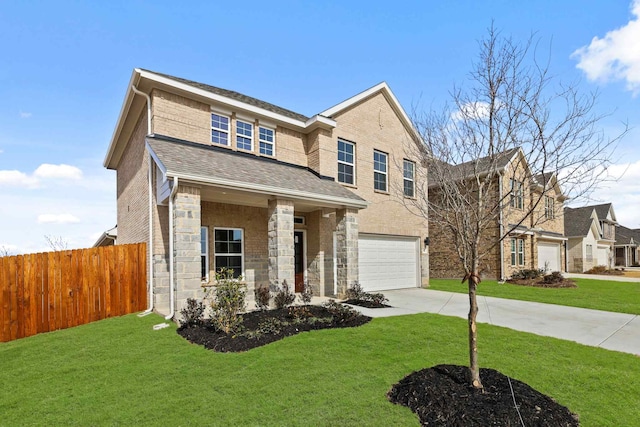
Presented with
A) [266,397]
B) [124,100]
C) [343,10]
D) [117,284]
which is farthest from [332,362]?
[124,100]

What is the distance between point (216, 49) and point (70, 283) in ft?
26.1

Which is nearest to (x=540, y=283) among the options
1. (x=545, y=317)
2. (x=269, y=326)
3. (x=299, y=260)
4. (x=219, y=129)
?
(x=545, y=317)

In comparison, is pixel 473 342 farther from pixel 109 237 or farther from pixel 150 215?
pixel 109 237

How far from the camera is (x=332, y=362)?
201 inches

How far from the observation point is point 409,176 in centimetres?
1608

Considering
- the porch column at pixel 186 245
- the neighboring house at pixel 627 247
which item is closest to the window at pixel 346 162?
the porch column at pixel 186 245

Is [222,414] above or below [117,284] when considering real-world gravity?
below

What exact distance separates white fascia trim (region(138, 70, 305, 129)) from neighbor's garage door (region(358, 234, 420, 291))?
550 cm

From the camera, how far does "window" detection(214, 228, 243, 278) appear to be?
35.9 ft

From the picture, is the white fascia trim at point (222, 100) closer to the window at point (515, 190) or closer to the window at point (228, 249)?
the window at point (228, 249)

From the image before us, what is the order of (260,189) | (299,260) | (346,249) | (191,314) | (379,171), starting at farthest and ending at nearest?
1. (379,171)
2. (299,260)
3. (346,249)
4. (260,189)
5. (191,314)

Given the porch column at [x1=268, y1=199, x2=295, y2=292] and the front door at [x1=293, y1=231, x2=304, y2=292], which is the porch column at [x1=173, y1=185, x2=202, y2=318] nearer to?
the porch column at [x1=268, y1=199, x2=295, y2=292]

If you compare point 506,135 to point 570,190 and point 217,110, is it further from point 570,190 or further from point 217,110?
point 217,110

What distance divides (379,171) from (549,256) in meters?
19.3
